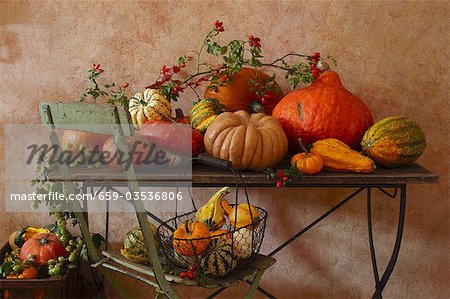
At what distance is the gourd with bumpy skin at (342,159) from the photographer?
1676 mm

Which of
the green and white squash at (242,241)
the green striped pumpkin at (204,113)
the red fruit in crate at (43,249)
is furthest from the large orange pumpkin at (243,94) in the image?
the red fruit in crate at (43,249)

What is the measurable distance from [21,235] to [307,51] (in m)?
1.20

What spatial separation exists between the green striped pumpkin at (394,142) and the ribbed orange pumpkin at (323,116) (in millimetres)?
72

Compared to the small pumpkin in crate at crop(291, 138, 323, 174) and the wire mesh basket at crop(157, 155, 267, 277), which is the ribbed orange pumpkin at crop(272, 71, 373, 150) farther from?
the wire mesh basket at crop(157, 155, 267, 277)

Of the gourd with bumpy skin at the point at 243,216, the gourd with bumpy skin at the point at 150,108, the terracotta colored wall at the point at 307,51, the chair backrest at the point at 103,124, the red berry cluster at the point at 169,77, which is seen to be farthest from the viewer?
the terracotta colored wall at the point at 307,51

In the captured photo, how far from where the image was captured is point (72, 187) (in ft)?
5.68

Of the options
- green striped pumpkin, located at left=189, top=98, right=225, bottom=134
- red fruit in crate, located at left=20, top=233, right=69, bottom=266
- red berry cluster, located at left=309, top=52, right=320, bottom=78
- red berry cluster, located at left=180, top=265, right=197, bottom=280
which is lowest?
red fruit in crate, located at left=20, top=233, right=69, bottom=266

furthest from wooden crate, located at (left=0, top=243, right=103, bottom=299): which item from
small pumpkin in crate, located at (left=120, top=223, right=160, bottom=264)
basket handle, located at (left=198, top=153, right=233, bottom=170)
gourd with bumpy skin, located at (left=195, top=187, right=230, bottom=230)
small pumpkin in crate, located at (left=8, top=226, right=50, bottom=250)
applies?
basket handle, located at (left=198, top=153, right=233, bottom=170)

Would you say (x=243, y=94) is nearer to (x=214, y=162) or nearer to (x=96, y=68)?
(x=214, y=162)

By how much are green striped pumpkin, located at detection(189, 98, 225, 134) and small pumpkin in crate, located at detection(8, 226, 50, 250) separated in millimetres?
729

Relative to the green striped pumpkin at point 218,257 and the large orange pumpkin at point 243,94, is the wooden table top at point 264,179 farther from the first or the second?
the large orange pumpkin at point 243,94

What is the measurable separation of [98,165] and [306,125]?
622mm

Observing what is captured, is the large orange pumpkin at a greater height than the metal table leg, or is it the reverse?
the large orange pumpkin

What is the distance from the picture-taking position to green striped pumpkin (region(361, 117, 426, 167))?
1709mm
